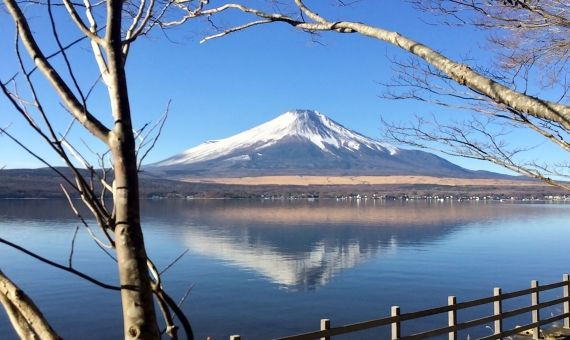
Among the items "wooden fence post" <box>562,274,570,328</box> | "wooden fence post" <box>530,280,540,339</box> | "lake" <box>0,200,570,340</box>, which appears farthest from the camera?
"lake" <box>0,200,570,340</box>

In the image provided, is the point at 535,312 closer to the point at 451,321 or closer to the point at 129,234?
the point at 451,321

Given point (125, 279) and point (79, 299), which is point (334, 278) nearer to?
point (79, 299)

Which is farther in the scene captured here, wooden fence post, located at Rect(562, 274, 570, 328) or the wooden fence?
wooden fence post, located at Rect(562, 274, 570, 328)

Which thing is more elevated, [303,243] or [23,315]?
[23,315]

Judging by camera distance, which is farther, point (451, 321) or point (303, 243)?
point (303, 243)

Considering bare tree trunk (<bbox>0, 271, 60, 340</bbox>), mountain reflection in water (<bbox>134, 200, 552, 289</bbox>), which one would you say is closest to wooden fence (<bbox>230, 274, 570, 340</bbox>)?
bare tree trunk (<bbox>0, 271, 60, 340</bbox>)

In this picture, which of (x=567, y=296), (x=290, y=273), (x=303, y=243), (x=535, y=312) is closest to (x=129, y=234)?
(x=535, y=312)

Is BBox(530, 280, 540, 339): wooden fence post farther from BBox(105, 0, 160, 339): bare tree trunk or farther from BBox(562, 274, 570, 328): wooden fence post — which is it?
BBox(105, 0, 160, 339): bare tree trunk

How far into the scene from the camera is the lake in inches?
828

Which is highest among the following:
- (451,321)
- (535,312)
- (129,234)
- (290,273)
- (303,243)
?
(129,234)

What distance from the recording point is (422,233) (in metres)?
59.0

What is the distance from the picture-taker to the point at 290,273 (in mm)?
33094

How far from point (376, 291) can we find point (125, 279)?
26.8 meters

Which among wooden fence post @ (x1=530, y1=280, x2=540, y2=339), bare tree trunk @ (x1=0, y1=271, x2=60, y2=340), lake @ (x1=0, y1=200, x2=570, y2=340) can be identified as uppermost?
bare tree trunk @ (x1=0, y1=271, x2=60, y2=340)
